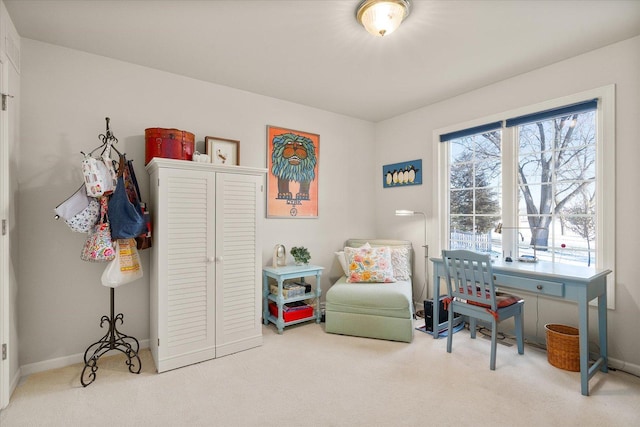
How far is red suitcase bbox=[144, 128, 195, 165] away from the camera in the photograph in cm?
259

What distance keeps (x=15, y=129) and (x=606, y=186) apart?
4.46 metres

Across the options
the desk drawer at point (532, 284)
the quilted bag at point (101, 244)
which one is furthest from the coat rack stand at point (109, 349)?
the desk drawer at point (532, 284)

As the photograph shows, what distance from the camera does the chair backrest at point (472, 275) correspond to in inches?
98.5

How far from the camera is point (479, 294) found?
262cm

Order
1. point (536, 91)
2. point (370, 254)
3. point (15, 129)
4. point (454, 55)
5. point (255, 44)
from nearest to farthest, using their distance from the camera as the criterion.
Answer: point (15, 129), point (255, 44), point (454, 55), point (536, 91), point (370, 254)

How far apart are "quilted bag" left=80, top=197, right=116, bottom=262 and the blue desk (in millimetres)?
2980

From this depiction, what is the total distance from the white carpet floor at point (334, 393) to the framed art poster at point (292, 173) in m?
1.57

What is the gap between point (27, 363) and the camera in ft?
7.73

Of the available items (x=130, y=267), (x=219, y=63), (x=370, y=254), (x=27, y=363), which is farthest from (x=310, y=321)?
(x=219, y=63)

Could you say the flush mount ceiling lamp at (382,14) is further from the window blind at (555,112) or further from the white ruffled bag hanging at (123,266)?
the white ruffled bag hanging at (123,266)

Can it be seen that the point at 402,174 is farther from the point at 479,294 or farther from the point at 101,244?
the point at 101,244

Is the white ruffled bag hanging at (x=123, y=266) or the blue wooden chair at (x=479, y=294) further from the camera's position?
the blue wooden chair at (x=479, y=294)

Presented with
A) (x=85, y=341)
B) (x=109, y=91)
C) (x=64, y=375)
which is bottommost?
(x=64, y=375)

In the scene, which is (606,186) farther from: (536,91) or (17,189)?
(17,189)
